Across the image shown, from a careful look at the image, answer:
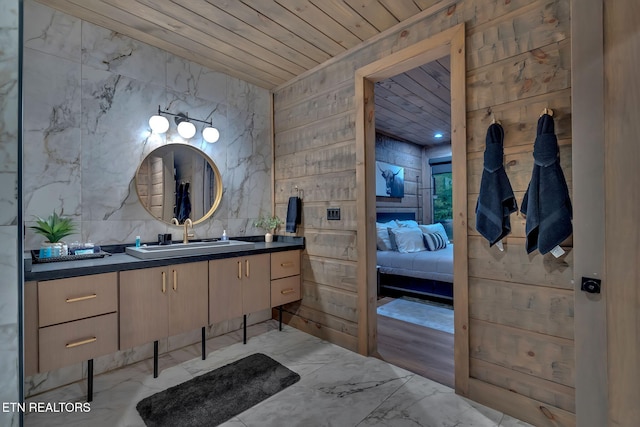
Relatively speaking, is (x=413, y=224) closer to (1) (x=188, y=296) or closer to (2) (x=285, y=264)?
(2) (x=285, y=264)

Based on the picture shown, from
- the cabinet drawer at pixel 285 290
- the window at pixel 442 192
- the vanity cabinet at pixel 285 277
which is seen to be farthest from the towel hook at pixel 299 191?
the window at pixel 442 192

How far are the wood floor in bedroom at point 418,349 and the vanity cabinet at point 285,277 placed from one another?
0.96 metres

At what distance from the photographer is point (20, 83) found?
1.04 m

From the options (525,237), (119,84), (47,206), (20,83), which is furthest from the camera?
(119,84)

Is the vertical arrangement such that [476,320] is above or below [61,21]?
below

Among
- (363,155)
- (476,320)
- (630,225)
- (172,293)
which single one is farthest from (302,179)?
(630,225)

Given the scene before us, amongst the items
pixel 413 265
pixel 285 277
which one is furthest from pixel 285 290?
pixel 413 265

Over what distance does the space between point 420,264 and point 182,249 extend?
2.91 meters

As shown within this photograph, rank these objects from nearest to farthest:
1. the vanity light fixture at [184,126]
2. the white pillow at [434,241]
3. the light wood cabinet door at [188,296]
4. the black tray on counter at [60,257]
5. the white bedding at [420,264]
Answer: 1. the black tray on counter at [60,257]
2. the light wood cabinet door at [188,296]
3. the vanity light fixture at [184,126]
4. the white bedding at [420,264]
5. the white pillow at [434,241]

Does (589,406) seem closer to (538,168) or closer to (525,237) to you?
(525,237)

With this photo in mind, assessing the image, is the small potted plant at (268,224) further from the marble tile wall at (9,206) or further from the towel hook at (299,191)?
the marble tile wall at (9,206)

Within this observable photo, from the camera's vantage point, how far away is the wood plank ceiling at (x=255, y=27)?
197 cm

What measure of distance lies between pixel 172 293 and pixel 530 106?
2.56 meters

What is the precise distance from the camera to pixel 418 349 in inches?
101
